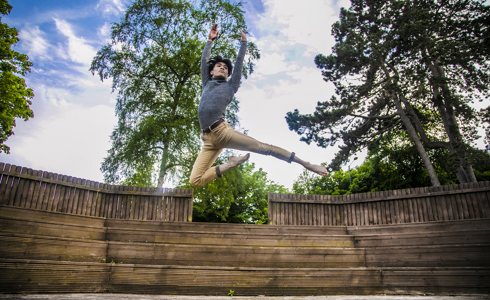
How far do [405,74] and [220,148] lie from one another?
12.9 meters

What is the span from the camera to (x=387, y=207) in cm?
880

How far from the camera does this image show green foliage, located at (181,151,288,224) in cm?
1405

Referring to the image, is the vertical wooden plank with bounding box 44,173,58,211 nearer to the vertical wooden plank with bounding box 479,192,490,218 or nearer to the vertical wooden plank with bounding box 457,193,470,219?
the vertical wooden plank with bounding box 457,193,470,219

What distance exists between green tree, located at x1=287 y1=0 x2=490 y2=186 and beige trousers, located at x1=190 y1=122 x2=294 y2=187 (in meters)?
11.5

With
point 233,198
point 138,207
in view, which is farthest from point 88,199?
point 233,198

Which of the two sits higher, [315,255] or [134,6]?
[134,6]

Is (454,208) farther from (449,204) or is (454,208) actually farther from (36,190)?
(36,190)

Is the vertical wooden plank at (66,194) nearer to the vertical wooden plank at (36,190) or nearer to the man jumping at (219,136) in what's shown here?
the vertical wooden plank at (36,190)

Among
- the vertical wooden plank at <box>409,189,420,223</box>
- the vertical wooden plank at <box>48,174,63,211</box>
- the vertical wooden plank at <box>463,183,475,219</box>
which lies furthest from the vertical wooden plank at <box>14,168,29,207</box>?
the vertical wooden plank at <box>463,183,475,219</box>

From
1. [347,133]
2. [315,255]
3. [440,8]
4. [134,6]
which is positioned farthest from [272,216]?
[440,8]

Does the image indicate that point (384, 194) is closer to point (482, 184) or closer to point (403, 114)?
point (482, 184)

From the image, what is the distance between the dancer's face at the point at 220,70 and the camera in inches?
175

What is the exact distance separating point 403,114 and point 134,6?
46.3ft

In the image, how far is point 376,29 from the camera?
16.5m
